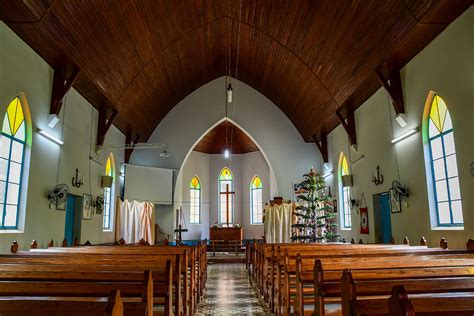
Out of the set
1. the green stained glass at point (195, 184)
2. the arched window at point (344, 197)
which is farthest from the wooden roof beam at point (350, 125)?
the green stained glass at point (195, 184)

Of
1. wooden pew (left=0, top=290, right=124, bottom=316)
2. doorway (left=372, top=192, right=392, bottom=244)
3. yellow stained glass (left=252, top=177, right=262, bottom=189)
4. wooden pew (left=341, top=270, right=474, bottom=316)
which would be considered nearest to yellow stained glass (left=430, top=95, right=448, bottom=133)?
doorway (left=372, top=192, right=392, bottom=244)

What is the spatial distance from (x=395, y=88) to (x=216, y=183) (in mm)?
11379

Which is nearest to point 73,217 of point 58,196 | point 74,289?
point 58,196

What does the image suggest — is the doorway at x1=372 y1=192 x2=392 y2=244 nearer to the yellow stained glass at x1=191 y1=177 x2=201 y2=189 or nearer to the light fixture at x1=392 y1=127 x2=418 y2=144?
the light fixture at x1=392 y1=127 x2=418 y2=144

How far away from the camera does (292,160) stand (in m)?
14.2

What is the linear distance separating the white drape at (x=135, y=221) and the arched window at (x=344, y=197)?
6451 mm

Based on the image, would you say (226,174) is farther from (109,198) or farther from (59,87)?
(59,87)

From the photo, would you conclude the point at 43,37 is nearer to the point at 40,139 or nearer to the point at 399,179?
the point at 40,139

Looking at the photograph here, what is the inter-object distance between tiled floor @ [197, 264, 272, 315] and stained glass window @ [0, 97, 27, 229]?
376 cm

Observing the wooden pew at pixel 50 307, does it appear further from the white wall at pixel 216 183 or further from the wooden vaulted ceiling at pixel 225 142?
the wooden vaulted ceiling at pixel 225 142

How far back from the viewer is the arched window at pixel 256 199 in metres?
17.6

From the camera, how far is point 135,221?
12.6 metres

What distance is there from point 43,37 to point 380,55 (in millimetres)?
6392

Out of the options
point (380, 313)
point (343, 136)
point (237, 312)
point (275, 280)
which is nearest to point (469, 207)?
point (275, 280)
